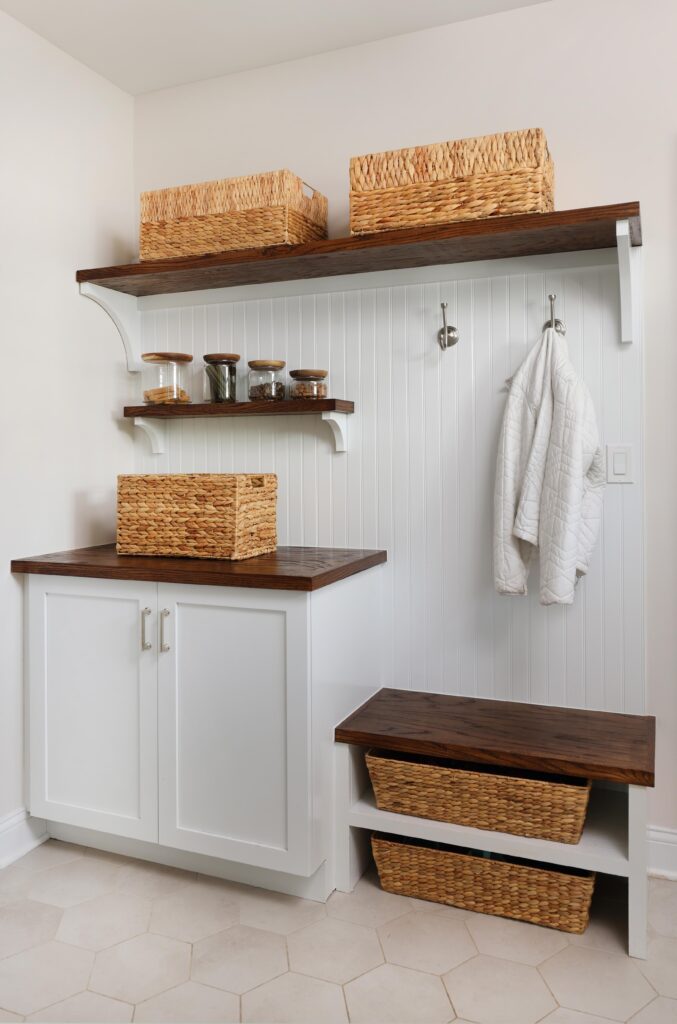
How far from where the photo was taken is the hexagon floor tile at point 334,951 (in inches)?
66.8

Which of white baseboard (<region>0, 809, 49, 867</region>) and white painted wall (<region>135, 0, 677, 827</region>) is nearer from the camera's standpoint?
white painted wall (<region>135, 0, 677, 827</region>)

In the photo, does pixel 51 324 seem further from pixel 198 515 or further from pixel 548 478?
pixel 548 478

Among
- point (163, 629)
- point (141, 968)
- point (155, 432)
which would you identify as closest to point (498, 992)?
point (141, 968)

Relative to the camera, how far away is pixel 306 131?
2475 millimetres

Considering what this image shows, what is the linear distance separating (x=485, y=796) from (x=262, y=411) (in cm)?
124

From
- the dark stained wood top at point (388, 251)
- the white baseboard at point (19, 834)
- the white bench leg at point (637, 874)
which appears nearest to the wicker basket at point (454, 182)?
the dark stained wood top at point (388, 251)

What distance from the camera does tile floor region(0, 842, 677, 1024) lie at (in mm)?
1579

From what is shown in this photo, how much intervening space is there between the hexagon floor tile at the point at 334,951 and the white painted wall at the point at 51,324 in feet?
3.24

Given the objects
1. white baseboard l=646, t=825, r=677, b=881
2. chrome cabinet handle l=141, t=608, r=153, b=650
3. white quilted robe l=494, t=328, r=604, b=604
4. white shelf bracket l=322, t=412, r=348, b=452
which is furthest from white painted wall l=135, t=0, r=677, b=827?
chrome cabinet handle l=141, t=608, r=153, b=650

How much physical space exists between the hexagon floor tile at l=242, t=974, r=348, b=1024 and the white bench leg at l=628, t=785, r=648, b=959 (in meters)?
0.68

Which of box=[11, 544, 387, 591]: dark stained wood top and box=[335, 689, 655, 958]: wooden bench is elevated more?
box=[11, 544, 387, 591]: dark stained wood top

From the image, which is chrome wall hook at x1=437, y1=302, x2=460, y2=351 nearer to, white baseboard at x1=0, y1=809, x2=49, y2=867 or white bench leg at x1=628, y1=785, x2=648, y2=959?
white bench leg at x1=628, y1=785, x2=648, y2=959

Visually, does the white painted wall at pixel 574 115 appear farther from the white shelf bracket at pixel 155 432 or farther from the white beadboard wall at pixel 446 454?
the white shelf bracket at pixel 155 432

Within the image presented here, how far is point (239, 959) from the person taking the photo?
5.71ft
